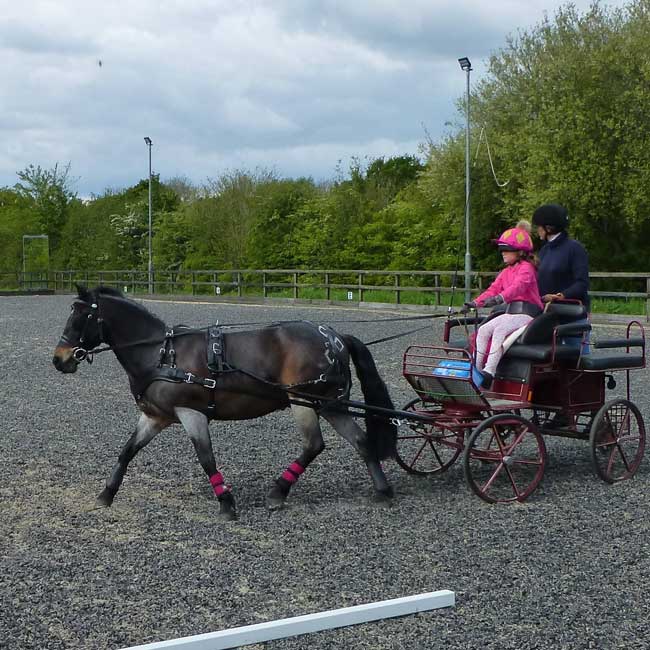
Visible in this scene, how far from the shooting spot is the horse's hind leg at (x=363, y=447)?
247 inches

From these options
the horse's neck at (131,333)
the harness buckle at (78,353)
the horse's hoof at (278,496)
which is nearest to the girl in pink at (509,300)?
the horse's hoof at (278,496)

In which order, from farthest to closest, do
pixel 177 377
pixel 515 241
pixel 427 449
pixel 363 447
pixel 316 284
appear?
pixel 316 284 < pixel 427 449 < pixel 515 241 < pixel 363 447 < pixel 177 377

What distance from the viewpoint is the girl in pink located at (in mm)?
6594

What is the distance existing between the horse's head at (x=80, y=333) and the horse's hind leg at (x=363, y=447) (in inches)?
64.3

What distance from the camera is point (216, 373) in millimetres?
6215

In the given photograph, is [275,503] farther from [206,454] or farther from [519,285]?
[519,285]

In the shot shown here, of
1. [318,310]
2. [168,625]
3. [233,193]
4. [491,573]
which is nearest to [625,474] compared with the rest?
[491,573]

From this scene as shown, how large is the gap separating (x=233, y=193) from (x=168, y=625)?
130 feet

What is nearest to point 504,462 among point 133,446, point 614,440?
point 614,440

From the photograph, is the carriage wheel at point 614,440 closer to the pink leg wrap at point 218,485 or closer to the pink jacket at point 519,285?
the pink jacket at point 519,285

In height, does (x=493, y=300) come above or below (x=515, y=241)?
below

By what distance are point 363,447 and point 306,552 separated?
1.28m

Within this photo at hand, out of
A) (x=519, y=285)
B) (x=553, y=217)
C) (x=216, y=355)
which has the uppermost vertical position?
(x=553, y=217)

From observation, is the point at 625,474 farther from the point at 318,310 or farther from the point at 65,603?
the point at 318,310
